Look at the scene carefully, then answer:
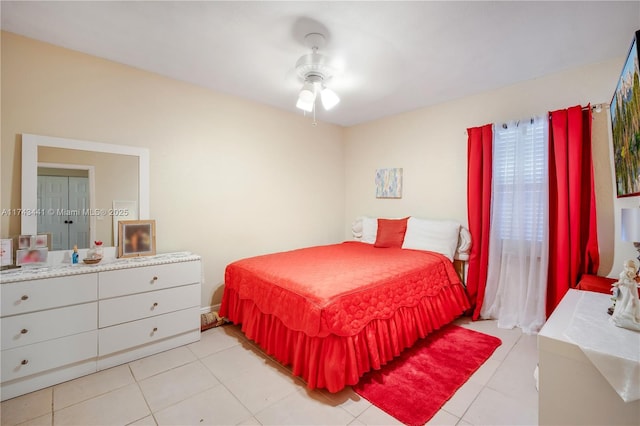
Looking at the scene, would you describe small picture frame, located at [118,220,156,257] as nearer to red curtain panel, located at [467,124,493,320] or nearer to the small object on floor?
the small object on floor

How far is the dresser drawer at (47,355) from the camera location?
174cm

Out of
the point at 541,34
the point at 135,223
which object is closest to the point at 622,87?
the point at 541,34

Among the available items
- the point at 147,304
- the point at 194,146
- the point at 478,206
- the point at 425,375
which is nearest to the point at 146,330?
the point at 147,304

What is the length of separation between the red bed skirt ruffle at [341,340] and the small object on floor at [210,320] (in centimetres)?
10

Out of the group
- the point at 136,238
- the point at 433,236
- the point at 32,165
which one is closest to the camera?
the point at 32,165

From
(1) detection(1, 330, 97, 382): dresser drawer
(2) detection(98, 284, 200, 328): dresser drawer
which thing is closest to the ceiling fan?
(2) detection(98, 284, 200, 328): dresser drawer

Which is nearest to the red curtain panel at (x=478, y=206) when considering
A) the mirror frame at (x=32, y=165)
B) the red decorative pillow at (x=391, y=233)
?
the red decorative pillow at (x=391, y=233)

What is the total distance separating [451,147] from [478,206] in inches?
30.3

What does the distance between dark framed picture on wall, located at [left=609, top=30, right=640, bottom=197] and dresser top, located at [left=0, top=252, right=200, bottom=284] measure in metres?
2.99

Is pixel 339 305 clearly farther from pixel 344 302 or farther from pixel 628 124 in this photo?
pixel 628 124

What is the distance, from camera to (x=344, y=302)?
5.93 feet

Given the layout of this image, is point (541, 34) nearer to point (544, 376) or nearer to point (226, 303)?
point (544, 376)

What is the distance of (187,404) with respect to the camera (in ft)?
5.57

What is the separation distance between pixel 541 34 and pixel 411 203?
2.06m
